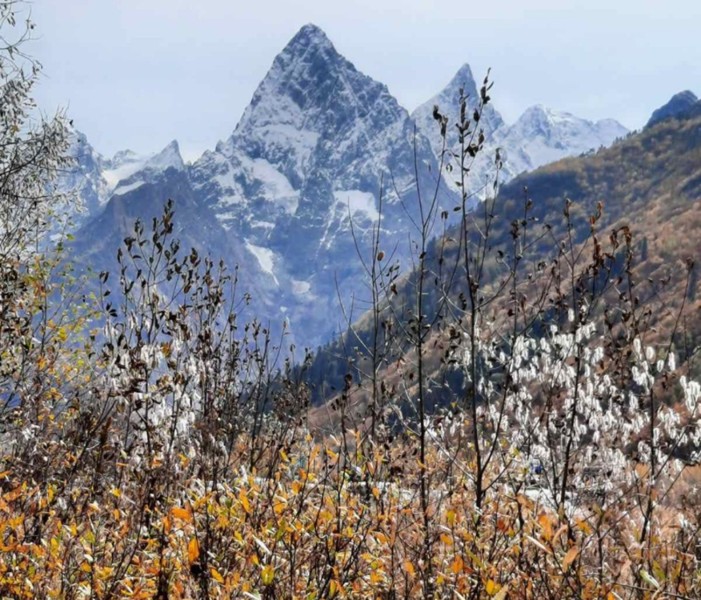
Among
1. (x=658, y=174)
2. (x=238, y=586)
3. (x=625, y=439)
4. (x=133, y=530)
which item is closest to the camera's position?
(x=238, y=586)

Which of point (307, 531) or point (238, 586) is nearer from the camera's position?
point (238, 586)

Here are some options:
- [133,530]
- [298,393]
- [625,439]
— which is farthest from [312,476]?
[625,439]

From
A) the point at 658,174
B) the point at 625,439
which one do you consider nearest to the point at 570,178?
the point at 658,174

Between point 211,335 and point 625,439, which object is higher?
point 211,335

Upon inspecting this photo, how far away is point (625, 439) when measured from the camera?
7.25 m

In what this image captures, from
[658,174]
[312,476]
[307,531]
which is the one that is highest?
[658,174]

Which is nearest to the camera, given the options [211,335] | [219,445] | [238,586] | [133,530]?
[238,586]

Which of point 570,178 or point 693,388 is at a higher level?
point 570,178

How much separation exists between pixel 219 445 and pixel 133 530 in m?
1.30

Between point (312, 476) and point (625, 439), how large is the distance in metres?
4.49

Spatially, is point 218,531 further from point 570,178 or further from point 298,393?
point 570,178

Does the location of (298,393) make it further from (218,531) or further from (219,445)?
(218,531)

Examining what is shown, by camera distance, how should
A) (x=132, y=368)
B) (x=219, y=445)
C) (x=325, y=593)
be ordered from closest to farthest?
(x=325, y=593) < (x=132, y=368) < (x=219, y=445)

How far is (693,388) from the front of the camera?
570cm
